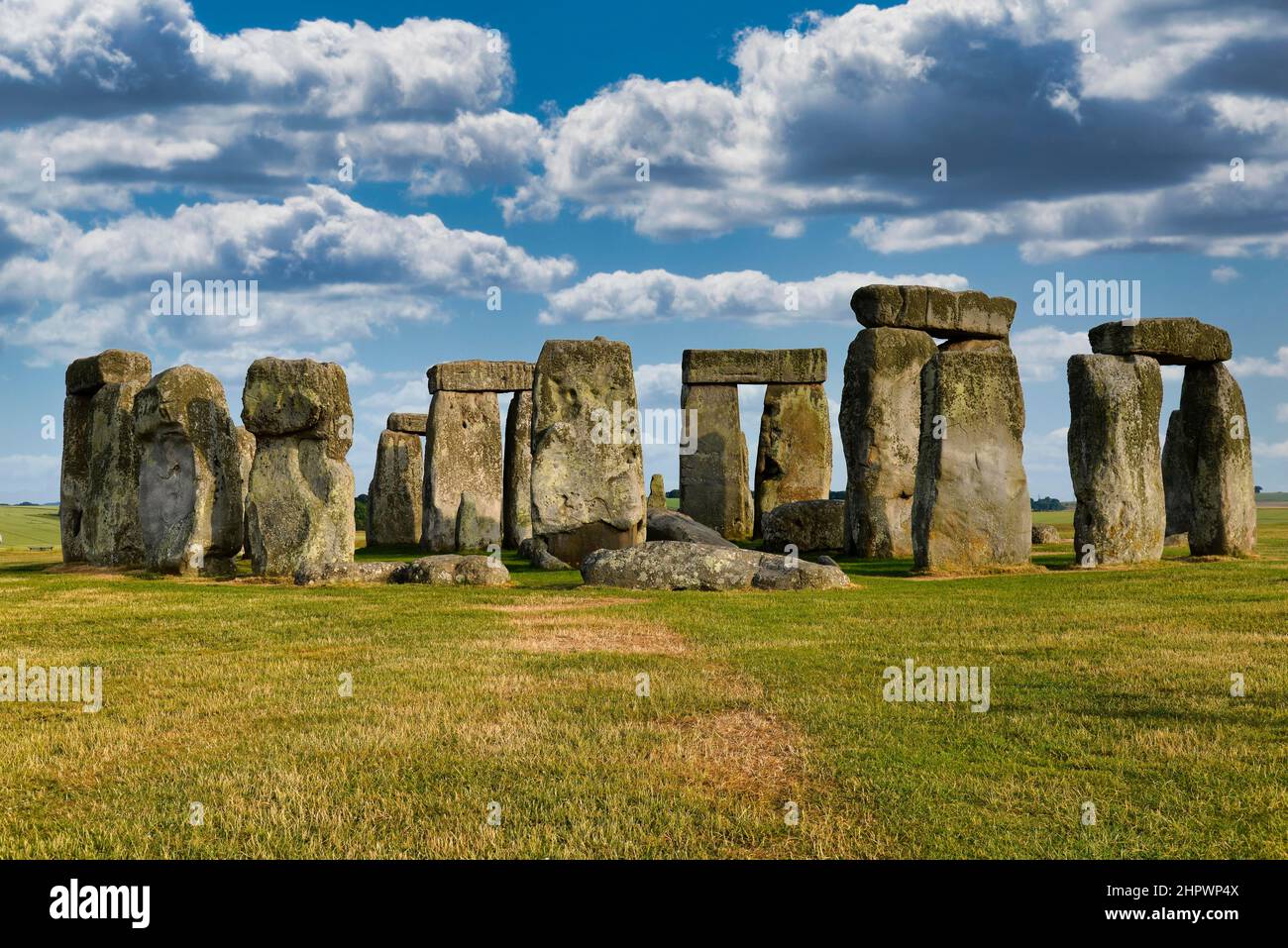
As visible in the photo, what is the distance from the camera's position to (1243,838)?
207 inches

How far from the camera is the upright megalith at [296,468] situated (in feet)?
56.8

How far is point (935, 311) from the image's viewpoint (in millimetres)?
22484

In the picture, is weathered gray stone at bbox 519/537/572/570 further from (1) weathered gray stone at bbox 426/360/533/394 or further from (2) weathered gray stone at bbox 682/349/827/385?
(2) weathered gray stone at bbox 682/349/827/385

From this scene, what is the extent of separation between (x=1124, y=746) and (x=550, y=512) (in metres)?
13.3

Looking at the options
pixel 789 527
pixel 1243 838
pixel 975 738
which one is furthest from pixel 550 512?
pixel 1243 838

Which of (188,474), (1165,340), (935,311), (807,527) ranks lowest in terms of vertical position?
(807,527)

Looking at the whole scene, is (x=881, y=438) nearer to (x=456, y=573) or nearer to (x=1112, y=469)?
(x=1112, y=469)

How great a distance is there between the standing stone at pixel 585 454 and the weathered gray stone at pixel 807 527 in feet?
15.1

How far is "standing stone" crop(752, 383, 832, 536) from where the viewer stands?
1153 inches

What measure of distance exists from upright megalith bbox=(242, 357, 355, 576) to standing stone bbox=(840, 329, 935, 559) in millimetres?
8856

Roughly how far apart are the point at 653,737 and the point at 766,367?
23.1m

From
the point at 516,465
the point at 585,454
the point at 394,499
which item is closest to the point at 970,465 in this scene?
the point at 585,454

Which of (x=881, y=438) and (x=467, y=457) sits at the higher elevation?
(x=881, y=438)
